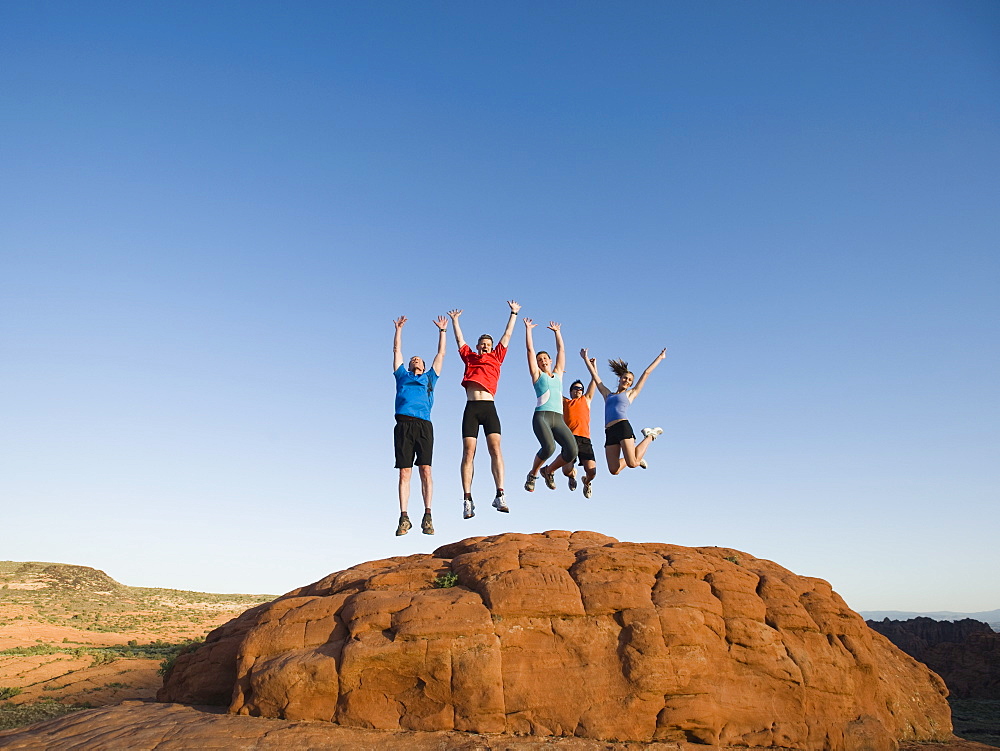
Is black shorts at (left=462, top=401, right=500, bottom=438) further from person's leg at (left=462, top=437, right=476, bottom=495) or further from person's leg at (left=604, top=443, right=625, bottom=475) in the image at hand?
person's leg at (left=604, top=443, right=625, bottom=475)

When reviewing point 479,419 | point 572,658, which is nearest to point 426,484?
point 479,419

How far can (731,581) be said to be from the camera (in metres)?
13.0

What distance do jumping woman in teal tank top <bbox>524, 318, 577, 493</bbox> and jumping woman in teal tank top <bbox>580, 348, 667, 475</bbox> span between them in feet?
5.17

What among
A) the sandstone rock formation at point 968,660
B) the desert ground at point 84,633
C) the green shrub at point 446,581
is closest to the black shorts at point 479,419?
the green shrub at point 446,581

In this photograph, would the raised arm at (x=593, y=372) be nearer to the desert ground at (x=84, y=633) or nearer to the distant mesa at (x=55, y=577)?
the desert ground at (x=84, y=633)

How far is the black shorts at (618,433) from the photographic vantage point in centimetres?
1744

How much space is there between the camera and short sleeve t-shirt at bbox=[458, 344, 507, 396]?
15508mm

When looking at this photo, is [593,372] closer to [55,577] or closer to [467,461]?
[467,461]

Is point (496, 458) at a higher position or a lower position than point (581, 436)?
lower

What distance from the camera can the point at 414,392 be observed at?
50.2 ft

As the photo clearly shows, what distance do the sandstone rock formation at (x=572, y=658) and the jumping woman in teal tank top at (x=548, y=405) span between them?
3.23m

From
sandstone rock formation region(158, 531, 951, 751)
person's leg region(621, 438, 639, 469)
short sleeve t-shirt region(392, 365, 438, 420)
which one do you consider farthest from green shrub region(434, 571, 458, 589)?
person's leg region(621, 438, 639, 469)

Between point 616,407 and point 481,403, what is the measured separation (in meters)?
4.42

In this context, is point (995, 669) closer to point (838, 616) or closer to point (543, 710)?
point (838, 616)
